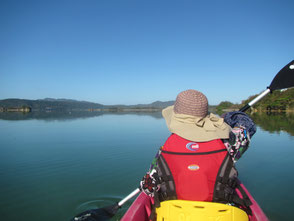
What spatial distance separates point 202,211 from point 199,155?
0.50 metres

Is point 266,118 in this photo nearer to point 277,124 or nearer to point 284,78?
point 277,124

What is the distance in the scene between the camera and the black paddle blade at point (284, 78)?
3.32 m

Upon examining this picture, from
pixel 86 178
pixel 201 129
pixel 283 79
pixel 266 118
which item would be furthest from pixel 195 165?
pixel 266 118

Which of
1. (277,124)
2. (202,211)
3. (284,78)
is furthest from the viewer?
(277,124)

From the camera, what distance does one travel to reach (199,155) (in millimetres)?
1788

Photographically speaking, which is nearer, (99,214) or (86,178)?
(99,214)

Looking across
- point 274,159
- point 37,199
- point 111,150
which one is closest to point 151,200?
point 37,199

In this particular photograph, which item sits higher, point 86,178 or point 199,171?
point 199,171

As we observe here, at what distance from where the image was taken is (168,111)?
7.25 ft

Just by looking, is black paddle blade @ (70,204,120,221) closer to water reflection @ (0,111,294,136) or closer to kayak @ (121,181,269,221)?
kayak @ (121,181,269,221)

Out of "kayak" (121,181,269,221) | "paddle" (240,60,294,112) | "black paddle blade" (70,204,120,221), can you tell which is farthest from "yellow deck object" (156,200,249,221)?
"black paddle blade" (70,204,120,221)

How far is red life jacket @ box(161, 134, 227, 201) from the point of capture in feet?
5.87

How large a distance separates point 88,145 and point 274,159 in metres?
9.66

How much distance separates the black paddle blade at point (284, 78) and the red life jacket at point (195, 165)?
2.34 m
